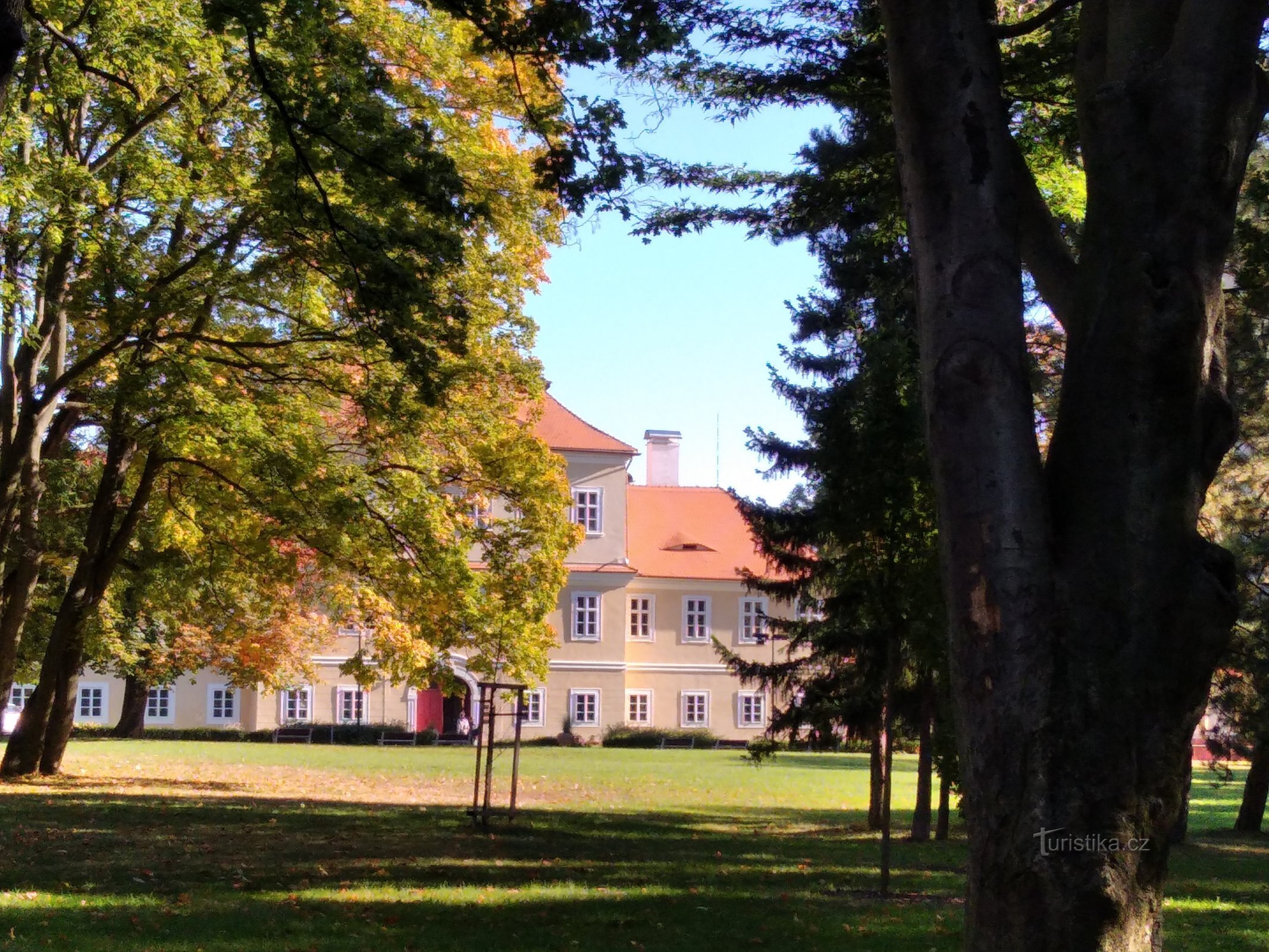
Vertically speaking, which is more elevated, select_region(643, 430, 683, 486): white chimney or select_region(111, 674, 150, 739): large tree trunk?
select_region(643, 430, 683, 486): white chimney

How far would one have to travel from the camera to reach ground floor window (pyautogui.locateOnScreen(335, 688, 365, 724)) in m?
46.9

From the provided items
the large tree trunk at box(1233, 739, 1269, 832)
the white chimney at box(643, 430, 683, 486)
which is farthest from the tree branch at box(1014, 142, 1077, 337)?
the white chimney at box(643, 430, 683, 486)

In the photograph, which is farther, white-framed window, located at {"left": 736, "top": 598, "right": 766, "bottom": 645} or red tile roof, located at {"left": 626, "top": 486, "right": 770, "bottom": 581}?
red tile roof, located at {"left": 626, "top": 486, "right": 770, "bottom": 581}

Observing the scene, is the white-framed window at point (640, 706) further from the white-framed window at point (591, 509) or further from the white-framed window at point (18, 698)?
the white-framed window at point (18, 698)

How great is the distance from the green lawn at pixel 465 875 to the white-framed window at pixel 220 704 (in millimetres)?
25327

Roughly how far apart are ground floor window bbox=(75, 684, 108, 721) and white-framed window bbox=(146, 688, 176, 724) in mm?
2645

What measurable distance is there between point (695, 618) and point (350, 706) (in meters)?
14.2

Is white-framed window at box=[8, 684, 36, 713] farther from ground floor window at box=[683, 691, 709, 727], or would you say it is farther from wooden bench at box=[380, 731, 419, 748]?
ground floor window at box=[683, 691, 709, 727]

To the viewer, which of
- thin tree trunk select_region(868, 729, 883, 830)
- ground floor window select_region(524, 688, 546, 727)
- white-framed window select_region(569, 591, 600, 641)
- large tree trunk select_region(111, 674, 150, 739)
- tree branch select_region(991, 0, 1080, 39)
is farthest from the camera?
white-framed window select_region(569, 591, 600, 641)

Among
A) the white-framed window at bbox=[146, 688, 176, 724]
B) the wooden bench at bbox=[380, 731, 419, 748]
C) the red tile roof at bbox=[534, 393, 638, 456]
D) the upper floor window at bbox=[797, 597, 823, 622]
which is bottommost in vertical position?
the wooden bench at bbox=[380, 731, 419, 748]

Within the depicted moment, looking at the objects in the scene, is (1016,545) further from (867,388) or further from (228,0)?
(867,388)

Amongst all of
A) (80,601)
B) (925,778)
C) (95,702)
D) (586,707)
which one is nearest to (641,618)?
(586,707)

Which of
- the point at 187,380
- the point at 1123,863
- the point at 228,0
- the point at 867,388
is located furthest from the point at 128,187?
the point at 1123,863

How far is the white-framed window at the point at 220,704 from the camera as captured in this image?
47688 mm
